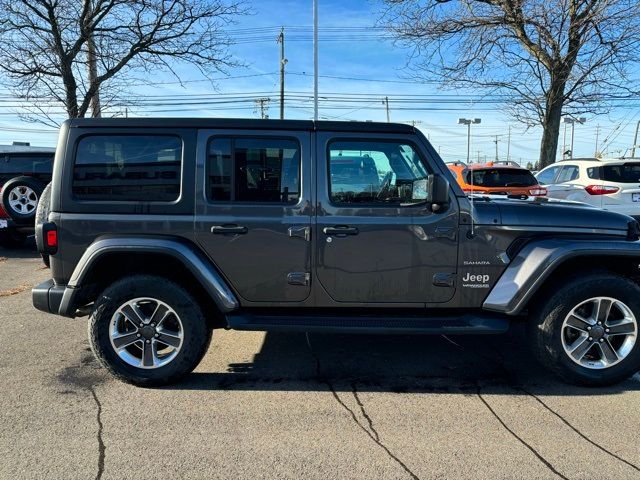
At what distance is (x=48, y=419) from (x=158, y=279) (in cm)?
118

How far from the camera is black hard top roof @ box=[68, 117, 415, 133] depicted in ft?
12.6

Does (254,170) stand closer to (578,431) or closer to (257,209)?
(257,209)

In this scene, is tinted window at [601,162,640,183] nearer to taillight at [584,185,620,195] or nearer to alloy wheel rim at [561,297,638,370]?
taillight at [584,185,620,195]

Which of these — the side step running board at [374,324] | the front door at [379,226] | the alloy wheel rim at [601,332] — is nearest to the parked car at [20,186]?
the side step running board at [374,324]

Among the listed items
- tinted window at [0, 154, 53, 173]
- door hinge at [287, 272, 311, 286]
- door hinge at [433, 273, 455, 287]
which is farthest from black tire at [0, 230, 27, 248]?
door hinge at [433, 273, 455, 287]

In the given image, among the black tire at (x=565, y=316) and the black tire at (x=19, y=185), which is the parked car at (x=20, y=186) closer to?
the black tire at (x=19, y=185)

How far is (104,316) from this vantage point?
3.79 metres

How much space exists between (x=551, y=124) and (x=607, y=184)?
696cm

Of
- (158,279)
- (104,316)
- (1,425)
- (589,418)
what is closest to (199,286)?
(158,279)

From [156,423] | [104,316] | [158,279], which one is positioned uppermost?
[158,279]

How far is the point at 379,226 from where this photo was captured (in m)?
3.80

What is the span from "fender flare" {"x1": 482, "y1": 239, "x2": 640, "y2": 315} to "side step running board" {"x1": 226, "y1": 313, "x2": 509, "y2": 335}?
0.15m

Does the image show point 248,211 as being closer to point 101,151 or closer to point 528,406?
point 101,151

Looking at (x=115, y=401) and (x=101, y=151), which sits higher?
(x=101, y=151)
